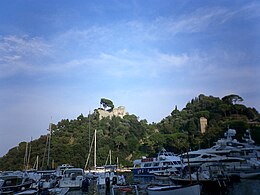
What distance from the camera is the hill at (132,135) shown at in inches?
2975

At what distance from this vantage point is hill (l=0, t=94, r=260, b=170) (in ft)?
248

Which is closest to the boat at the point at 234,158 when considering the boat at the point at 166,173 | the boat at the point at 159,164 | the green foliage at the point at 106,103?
the boat at the point at 166,173

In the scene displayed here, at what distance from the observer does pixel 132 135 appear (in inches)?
3905

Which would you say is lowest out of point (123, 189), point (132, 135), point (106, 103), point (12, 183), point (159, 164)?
point (123, 189)

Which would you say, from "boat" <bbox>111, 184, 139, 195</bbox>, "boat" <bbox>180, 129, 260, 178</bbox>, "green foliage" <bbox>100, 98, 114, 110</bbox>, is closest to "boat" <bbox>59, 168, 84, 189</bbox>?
"boat" <bbox>111, 184, 139, 195</bbox>

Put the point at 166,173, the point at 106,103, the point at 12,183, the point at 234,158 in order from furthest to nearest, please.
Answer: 1. the point at 106,103
2. the point at 166,173
3. the point at 234,158
4. the point at 12,183

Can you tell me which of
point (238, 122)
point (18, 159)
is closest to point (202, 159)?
point (238, 122)

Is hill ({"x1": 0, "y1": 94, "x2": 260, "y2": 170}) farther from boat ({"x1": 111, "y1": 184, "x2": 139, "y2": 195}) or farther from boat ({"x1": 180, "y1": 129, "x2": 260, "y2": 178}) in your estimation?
boat ({"x1": 111, "y1": 184, "x2": 139, "y2": 195})

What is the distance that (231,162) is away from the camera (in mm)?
37375

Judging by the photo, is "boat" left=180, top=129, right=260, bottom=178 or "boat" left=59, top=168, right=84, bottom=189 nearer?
"boat" left=59, top=168, right=84, bottom=189

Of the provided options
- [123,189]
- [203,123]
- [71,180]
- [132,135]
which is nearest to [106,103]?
[132,135]

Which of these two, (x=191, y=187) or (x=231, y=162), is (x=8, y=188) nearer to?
(x=191, y=187)

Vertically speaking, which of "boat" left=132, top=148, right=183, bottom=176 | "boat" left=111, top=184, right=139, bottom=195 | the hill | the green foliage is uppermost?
the green foliage

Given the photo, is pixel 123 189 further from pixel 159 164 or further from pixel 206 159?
pixel 159 164
